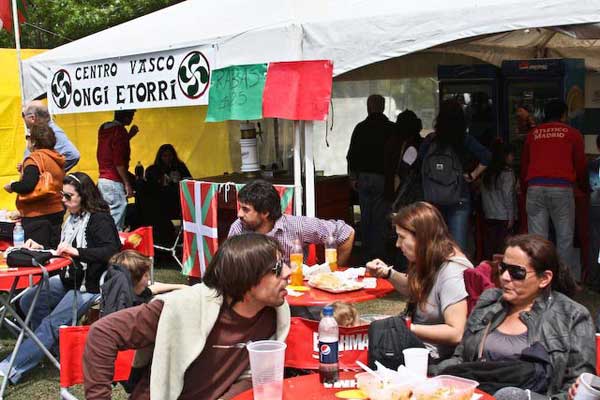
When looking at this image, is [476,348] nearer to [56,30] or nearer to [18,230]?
[18,230]

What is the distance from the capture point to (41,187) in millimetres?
6305

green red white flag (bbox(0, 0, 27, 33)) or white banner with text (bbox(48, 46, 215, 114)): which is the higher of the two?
green red white flag (bbox(0, 0, 27, 33))

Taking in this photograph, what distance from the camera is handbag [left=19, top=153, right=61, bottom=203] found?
6285 millimetres

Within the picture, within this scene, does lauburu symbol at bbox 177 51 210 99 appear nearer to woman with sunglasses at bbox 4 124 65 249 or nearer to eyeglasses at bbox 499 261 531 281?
woman with sunglasses at bbox 4 124 65 249

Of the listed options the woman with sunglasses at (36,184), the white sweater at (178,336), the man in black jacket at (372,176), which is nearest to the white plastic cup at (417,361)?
the white sweater at (178,336)

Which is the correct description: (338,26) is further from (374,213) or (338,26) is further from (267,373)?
(267,373)

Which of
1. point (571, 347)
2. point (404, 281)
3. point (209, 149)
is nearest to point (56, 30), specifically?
point (209, 149)

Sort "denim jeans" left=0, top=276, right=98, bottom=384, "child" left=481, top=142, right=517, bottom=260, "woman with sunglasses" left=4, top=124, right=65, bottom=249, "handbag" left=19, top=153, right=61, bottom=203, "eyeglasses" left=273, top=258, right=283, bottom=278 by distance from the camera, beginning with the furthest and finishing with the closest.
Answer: "child" left=481, top=142, right=517, bottom=260 → "handbag" left=19, top=153, right=61, bottom=203 → "woman with sunglasses" left=4, top=124, right=65, bottom=249 → "denim jeans" left=0, top=276, right=98, bottom=384 → "eyeglasses" left=273, top=258, right=283, bottom=278

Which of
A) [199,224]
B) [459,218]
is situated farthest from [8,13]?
[459,218]

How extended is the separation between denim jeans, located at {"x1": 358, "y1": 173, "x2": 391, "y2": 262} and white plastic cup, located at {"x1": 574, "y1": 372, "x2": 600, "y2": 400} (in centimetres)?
565

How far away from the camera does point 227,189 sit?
7.27m

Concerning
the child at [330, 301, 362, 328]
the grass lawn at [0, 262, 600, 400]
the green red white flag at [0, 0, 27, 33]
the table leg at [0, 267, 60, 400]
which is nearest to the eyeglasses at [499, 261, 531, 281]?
the child at [330, 301, 362, 328]

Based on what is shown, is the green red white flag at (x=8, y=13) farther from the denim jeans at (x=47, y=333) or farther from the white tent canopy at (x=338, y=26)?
the denim jeans at (x=47, y=333)

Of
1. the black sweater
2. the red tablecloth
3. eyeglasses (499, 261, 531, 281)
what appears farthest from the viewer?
the black sweater
